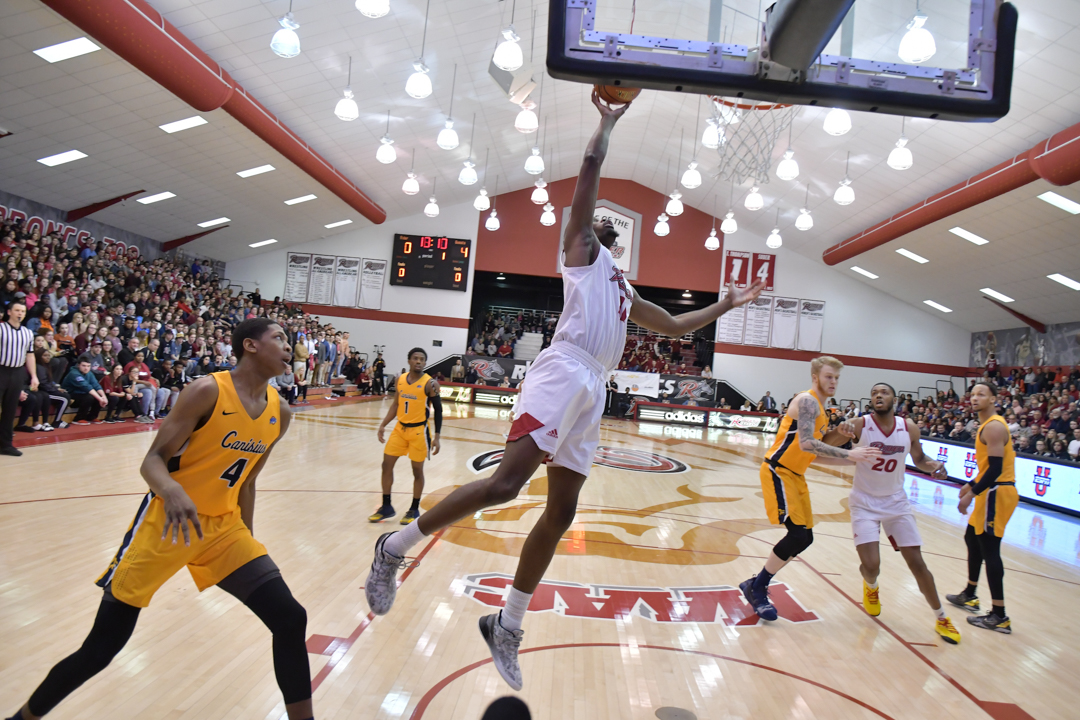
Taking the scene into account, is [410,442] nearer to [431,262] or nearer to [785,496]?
[785,496]

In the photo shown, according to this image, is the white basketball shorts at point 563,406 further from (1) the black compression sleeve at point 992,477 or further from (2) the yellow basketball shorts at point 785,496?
(1) the black compression sleeve at point 992,477

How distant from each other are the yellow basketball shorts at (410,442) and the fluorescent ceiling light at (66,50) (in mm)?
8588

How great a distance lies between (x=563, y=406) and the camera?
271 cm

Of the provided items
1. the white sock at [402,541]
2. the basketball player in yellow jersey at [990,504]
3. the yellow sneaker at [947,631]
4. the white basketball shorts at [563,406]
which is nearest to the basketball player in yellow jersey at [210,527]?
the white sock at [402,541]

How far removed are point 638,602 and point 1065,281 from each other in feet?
58.5

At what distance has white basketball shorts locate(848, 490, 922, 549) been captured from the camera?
4.50 meters

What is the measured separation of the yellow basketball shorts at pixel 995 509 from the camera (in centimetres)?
489

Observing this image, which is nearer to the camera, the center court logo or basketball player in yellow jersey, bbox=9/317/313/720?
basketball player in yellow jersey, bbox=9/317/313/720

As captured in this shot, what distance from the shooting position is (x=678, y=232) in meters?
25.5

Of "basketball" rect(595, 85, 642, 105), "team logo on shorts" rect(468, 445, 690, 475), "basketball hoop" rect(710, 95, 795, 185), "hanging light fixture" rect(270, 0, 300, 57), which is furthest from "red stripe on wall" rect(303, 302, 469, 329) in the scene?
"basketball" rect(595, 85, 642, 105)

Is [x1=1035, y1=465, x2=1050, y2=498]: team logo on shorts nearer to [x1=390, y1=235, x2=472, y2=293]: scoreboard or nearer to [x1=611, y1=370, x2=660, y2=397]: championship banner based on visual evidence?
[x1=611, y1=370, x2=660, y2=397]: championship banner

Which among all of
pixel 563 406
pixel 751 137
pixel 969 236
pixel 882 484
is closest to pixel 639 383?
pixel 969 236

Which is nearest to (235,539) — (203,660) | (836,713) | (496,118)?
(203,660)

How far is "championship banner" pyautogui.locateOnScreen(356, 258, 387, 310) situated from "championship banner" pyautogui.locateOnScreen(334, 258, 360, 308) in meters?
0.22
